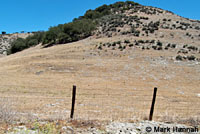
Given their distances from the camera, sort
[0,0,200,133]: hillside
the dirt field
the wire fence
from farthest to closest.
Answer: the dirt field → [0,0,200,133]: hillside → the wire fence

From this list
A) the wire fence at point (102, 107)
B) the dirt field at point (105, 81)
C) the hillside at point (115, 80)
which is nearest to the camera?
the wire fence at point (102, 107)

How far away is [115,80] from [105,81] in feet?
4.34

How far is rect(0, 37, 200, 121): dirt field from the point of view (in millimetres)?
10766

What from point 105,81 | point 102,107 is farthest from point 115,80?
point 102,107

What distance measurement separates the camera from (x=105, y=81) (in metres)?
18.3

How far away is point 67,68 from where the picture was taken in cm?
2322

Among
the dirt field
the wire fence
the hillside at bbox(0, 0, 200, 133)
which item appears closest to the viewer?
the wire fence

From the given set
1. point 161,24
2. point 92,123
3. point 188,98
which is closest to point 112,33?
point 161,24

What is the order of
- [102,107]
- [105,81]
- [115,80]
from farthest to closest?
1. [115,80]
2. [105,81]
3. [102,107]

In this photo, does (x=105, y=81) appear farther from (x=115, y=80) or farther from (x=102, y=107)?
(x=102, y=107)

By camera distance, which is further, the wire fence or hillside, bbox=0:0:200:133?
hillside, bbox=0:0:200:133

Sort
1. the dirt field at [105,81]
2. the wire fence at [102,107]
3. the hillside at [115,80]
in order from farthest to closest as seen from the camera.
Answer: the dirt field at [105,81], the hillside at [115,80], the wire fence at [102,107]

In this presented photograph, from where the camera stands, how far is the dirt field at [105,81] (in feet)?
35.3

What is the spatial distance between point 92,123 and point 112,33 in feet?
120
